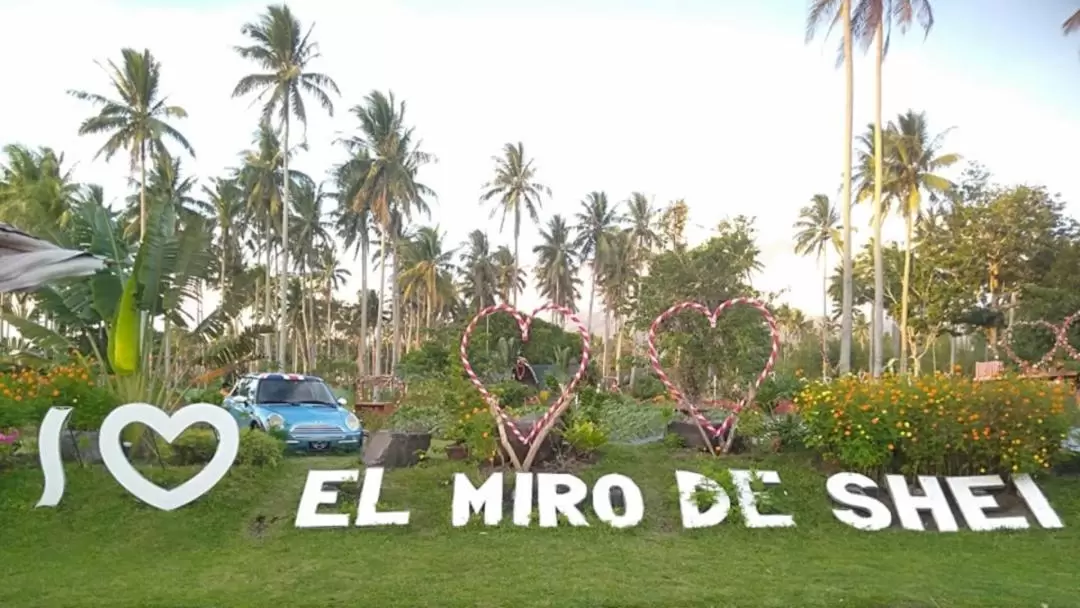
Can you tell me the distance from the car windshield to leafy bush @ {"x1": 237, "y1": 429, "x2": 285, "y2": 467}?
3.53 metres

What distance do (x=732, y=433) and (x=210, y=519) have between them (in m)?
6.18

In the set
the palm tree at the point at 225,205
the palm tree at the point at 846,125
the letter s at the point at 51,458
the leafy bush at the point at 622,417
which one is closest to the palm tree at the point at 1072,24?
the palm tree at the point at 846,125

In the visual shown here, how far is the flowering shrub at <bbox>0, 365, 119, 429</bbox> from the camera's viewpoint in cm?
1060

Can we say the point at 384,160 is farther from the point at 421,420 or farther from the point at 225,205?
the point at 421,420

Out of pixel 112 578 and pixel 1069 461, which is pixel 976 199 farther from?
pixel 112 578

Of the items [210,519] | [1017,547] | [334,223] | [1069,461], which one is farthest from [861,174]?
[210,519]

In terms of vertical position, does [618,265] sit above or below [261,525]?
above

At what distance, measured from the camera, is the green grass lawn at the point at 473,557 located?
276 inches

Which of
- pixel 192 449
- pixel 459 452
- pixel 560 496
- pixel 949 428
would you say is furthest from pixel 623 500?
pixel 192 449

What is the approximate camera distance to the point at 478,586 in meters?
7.28

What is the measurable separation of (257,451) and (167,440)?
5.60ft

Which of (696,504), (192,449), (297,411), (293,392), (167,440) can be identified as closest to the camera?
(167,440)

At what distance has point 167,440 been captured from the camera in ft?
30.6

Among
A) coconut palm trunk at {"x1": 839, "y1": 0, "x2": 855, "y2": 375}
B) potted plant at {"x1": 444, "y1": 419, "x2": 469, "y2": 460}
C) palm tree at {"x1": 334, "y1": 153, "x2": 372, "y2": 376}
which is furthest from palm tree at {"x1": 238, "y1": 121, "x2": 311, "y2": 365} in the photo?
potted plant at {"x1": 444, "y1": 419, "x2": 469, "y2": 460}
